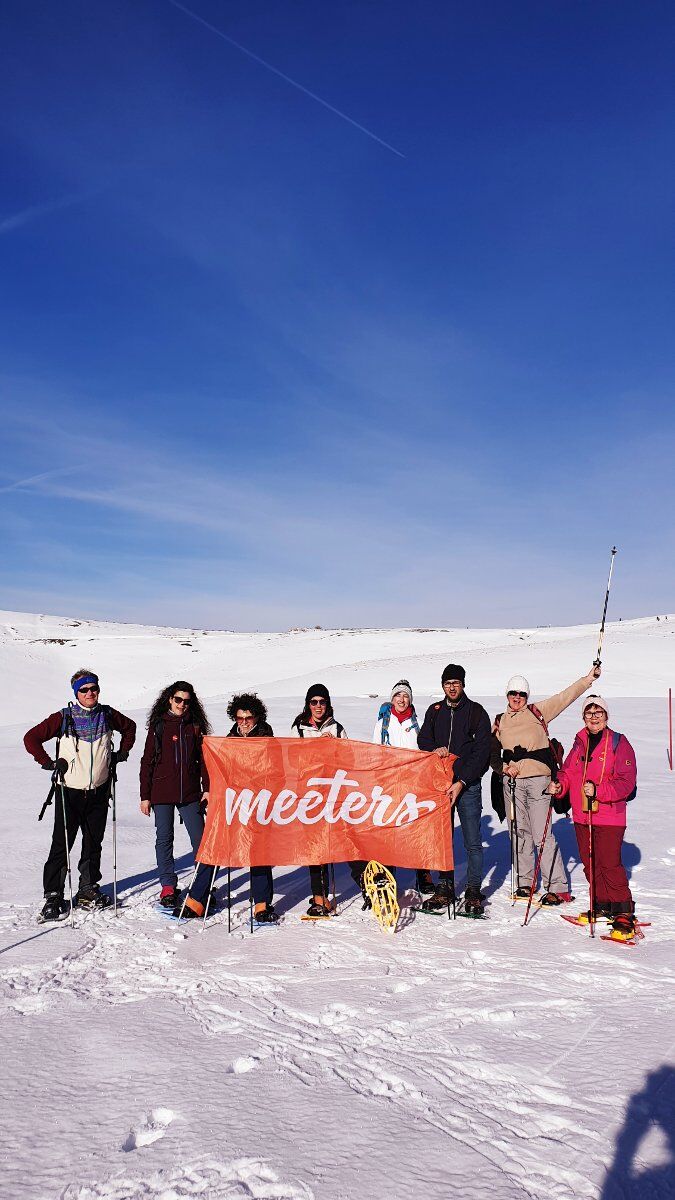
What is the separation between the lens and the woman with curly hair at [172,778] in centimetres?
670

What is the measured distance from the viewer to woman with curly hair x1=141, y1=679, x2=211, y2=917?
6.70 meters

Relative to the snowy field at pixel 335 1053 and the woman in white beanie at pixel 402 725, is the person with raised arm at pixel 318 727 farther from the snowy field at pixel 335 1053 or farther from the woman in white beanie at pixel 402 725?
the woman in white beanie at pixel 402 725

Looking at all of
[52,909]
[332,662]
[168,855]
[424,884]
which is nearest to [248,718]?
[168,855]

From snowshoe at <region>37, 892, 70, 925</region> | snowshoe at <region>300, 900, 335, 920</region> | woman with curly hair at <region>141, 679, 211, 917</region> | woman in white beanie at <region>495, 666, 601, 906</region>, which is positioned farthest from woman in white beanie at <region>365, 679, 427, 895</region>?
snowshoe at <region>37, 892, 70, 925</region>

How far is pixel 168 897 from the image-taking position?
666 cm

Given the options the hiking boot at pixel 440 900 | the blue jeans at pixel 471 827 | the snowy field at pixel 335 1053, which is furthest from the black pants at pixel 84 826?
the blue jeans at pixel 471 827

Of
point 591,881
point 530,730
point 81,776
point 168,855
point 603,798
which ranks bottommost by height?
point 591,881

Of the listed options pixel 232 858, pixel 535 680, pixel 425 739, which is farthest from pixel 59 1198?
pixel 535 680

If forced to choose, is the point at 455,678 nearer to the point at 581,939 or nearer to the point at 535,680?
the point at 581,939

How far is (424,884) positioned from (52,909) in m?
3.46

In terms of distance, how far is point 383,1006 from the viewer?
473cm

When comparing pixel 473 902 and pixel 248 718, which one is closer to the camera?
pixel 473 902

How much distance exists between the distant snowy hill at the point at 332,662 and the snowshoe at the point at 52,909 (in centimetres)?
1956

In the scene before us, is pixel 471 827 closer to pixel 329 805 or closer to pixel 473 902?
pixel 473 902
